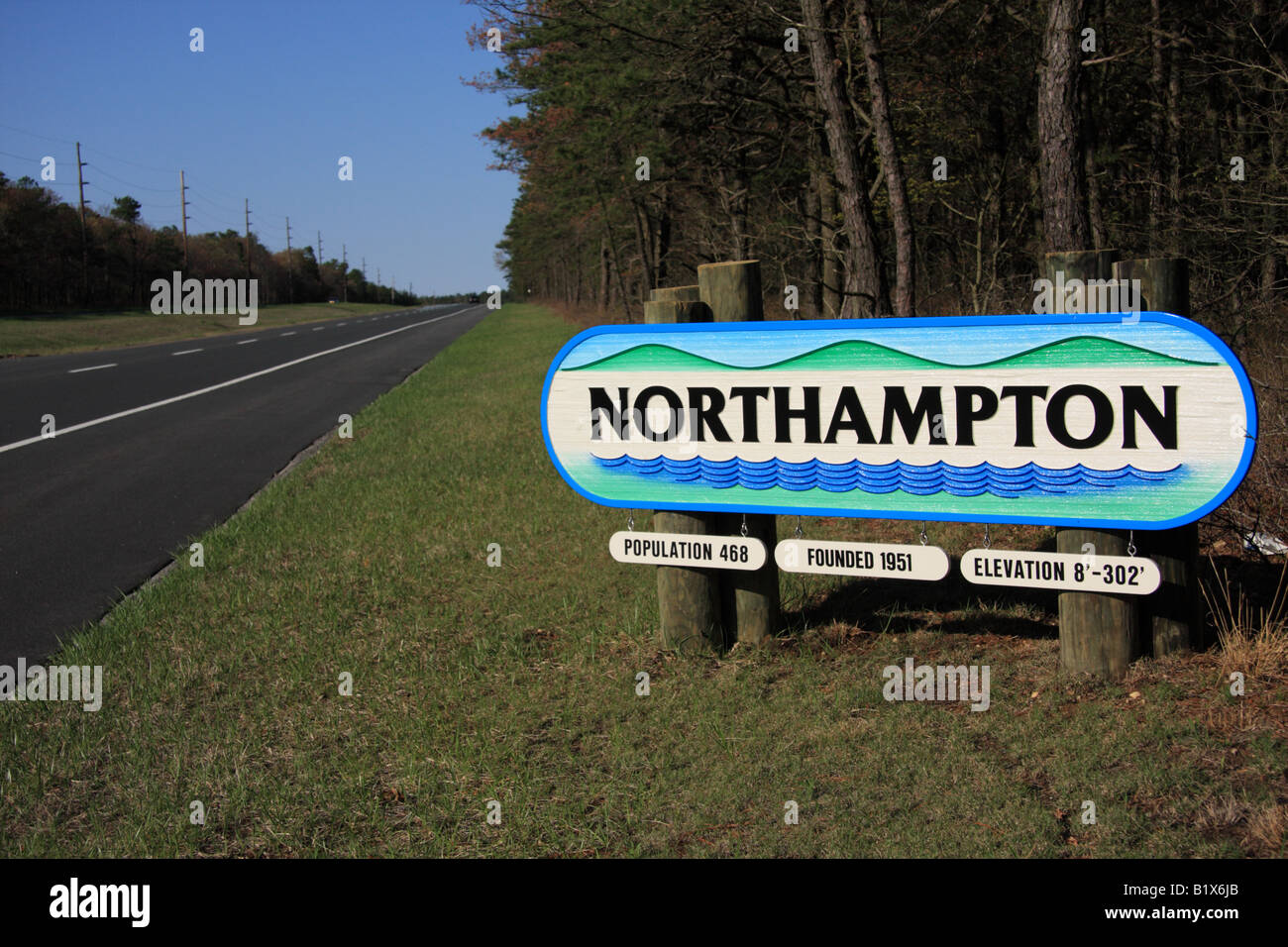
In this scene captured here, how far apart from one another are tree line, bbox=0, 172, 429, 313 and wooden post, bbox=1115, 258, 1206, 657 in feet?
204

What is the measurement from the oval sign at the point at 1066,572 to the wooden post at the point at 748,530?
110cm

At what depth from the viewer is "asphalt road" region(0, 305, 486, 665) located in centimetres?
697

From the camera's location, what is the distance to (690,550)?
512cm

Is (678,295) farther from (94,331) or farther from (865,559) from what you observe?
(94,331)

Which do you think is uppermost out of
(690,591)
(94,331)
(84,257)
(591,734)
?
(84,257)

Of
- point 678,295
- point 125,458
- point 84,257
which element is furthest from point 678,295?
point 84,257

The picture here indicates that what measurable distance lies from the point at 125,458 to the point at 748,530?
8.56 m

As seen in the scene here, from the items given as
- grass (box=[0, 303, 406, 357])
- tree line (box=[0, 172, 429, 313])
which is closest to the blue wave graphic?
grass (box=[0, 303, 406, 357])

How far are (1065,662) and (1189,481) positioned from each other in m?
0.99

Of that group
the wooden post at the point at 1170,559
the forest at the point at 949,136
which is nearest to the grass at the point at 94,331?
the forest at the point at 949,136

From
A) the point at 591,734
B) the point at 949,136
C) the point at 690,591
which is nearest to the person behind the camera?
the point at 591,734

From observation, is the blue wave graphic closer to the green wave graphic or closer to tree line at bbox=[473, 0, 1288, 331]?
the green wave graphic

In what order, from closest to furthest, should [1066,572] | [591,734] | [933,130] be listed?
[1066,572], [591,734], [933,130]
